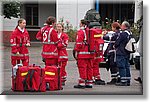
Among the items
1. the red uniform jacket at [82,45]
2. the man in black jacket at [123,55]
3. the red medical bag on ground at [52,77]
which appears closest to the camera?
the red medical bag on ground at [52,77]

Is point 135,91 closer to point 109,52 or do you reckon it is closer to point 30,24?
point 109,52

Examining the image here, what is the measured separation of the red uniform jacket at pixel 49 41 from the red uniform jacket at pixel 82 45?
50 centimetres

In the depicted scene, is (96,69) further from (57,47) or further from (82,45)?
(57,47)

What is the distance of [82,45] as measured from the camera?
34.2ft

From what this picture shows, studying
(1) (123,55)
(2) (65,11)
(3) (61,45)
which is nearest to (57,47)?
(3) (61,45)

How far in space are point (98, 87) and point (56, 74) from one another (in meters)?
1.24

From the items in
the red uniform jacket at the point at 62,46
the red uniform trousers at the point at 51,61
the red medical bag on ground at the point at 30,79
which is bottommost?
the red medical bag on ground at the point at 30,79

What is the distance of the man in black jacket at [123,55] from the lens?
10820 millimetres

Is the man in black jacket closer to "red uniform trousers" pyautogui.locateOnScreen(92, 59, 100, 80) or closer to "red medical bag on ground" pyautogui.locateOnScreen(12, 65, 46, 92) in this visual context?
"red uniform trousers" pyautogui.locateOnScreen(92, 59, 100, 80)

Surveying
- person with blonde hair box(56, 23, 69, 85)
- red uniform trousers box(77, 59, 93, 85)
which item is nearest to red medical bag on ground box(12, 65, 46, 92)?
person with blonde hair box(56, 23, 69, 85)

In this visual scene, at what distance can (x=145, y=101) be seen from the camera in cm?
791

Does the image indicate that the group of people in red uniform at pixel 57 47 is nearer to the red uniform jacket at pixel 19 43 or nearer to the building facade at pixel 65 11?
the red uniform jacket at pixel 19 43

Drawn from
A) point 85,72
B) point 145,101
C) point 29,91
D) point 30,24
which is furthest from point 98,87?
point 30,24

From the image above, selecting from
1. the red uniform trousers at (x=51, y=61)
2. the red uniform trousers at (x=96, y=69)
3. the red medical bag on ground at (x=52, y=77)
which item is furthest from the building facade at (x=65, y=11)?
the red medical bag on ground at (x=52, y=77)
